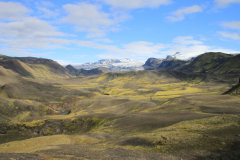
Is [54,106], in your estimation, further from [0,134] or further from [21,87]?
[0,134]

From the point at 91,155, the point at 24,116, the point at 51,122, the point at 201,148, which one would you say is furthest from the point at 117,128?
the point at 24,116

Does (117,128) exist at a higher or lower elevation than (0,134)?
Result: higher

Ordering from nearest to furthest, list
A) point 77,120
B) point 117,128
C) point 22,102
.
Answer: point 117,128 → point 77,120 → point 22,102

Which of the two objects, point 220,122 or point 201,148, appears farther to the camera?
point 220,122

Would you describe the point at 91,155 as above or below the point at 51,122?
above

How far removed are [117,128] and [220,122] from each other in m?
29.7

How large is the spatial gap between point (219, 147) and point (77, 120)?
60908 millimetres

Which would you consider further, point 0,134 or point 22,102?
point 22,102

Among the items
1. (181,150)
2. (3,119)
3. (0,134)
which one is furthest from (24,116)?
(181,150)

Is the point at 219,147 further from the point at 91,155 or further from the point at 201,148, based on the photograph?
the point at 91,155

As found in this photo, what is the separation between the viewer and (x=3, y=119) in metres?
81.8

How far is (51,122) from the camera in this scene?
7331 cm

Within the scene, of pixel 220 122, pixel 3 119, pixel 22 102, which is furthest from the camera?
pixel 22 102

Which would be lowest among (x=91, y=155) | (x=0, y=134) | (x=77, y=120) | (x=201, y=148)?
(x=0, y=134)
